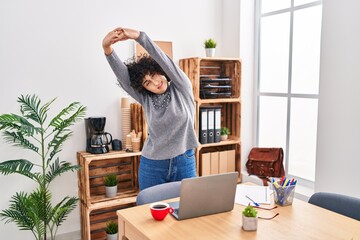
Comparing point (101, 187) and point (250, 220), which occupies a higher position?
point (250, 220)

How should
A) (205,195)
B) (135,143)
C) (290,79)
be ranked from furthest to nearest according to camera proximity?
(290,79) < (135,143) < (205,195)

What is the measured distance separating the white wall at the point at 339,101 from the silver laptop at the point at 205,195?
1.40 meters

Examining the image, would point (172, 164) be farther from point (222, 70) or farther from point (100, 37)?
point (222, 70)

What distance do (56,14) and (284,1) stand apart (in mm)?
2112

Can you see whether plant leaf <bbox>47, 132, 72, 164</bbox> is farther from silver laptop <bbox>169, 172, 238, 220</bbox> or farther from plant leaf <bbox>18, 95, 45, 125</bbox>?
silver laptop <bbox>169, 172, 238, 220</bbox>

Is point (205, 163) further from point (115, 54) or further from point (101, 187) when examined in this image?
point (115, 54)

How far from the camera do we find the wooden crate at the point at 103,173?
2867 mm

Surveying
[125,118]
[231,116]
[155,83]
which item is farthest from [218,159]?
[155,83]

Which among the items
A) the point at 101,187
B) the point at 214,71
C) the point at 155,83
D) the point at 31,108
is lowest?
the point at 101,187

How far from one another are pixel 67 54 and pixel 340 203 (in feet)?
7.69

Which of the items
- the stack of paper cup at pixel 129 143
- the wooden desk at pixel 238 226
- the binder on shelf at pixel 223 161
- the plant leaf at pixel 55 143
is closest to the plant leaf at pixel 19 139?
the plant leaf at pixel 55 143

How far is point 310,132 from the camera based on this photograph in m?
3.17

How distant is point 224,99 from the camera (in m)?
3.45

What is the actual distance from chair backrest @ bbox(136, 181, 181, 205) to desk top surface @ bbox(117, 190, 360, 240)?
0.19 meters
